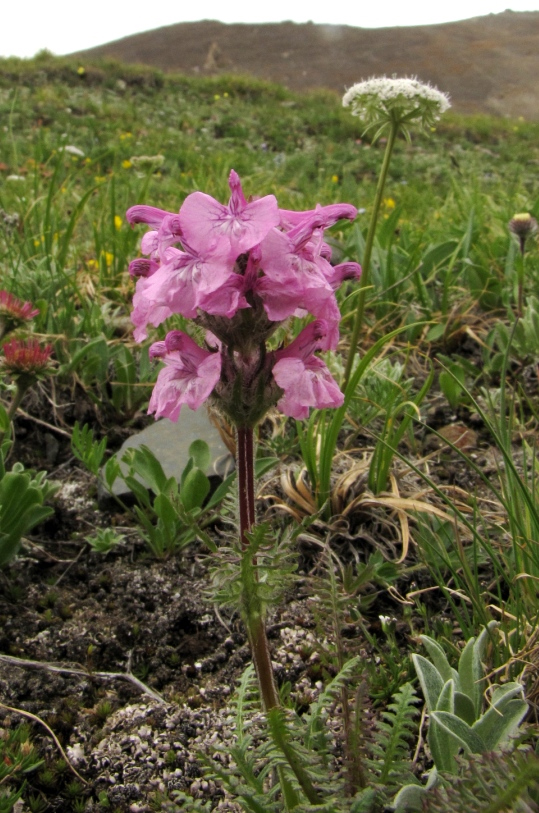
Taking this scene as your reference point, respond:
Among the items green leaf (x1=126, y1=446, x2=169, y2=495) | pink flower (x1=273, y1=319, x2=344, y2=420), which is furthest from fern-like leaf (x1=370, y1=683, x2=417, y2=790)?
green leaf (x1=126, y1=446, x2=169, y2=495)

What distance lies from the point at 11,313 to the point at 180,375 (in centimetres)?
119

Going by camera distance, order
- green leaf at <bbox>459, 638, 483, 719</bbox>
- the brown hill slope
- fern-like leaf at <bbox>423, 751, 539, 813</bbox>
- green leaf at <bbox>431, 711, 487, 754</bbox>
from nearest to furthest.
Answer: fern-like leaf at <bbox>423, 751, 539, 813</bbox> < green leaf at <bbox>431, 711, 487, 754</bbox> < green leaf at <bbox>459, 638, 483, 719</bbox> < the brown hill slope

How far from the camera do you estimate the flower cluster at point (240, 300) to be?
97 cm

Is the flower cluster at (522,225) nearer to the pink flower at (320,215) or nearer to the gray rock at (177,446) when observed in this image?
the gray rock at (177,446)

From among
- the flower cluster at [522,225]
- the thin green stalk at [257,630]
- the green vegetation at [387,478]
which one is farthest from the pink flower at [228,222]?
the flower cluster at [522,225]

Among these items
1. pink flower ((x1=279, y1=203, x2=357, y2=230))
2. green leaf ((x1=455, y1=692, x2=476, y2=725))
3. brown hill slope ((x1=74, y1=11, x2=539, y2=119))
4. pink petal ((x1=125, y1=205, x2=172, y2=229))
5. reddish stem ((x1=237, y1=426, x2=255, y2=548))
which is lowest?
green leaf ((x1=455, y1=692, x2=476, y2=725))

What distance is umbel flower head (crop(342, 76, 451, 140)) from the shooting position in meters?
1.94

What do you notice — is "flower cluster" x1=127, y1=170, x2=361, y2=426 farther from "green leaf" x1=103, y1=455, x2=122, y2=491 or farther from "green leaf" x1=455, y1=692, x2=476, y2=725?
"green leaf" x1=103, y1=455, x2=122, y2=491

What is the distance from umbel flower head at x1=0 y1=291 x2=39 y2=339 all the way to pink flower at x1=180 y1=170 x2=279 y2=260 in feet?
4.07

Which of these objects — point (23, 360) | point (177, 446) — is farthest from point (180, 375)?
point (177, 446)

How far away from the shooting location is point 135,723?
1.46 m

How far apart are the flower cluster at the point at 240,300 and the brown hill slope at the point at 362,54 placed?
21379 millimetres

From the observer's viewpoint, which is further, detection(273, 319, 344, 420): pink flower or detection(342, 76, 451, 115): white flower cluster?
detection(342, 76, 451, 115): white flower cluster

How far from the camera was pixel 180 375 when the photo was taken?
1.11 meters
